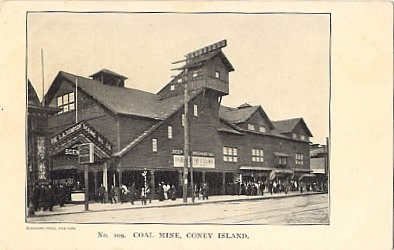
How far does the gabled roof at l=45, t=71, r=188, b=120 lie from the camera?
4.32 meters

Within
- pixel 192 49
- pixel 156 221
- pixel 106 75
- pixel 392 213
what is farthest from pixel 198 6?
pixel 392 213

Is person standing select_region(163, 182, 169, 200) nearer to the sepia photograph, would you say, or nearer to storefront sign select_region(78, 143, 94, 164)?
the sepia photograph

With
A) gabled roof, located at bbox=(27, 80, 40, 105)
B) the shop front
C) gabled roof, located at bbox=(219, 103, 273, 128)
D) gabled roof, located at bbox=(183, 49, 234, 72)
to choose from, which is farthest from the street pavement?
gabled roof, located at bbox=(183, 49, 234, 72)

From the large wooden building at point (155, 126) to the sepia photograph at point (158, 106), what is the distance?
0.01 meters

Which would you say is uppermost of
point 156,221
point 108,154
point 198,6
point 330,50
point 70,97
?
point 198,6

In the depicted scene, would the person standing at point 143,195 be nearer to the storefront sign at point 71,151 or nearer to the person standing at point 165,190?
the person standing at point 165,190

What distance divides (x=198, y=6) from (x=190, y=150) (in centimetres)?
105

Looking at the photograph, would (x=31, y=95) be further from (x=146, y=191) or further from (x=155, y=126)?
(x=146, y=191)

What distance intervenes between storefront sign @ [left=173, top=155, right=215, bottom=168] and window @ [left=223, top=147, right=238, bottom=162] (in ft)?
0.42

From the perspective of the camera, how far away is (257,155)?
4.86 meters

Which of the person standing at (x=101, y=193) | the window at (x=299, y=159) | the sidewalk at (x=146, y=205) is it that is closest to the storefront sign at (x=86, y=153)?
the person standing at (x=101, y=193)

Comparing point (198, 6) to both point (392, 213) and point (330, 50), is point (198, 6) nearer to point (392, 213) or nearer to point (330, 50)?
point (330, 50)

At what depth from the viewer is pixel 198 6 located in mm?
4191

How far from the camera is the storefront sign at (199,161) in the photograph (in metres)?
4.49
